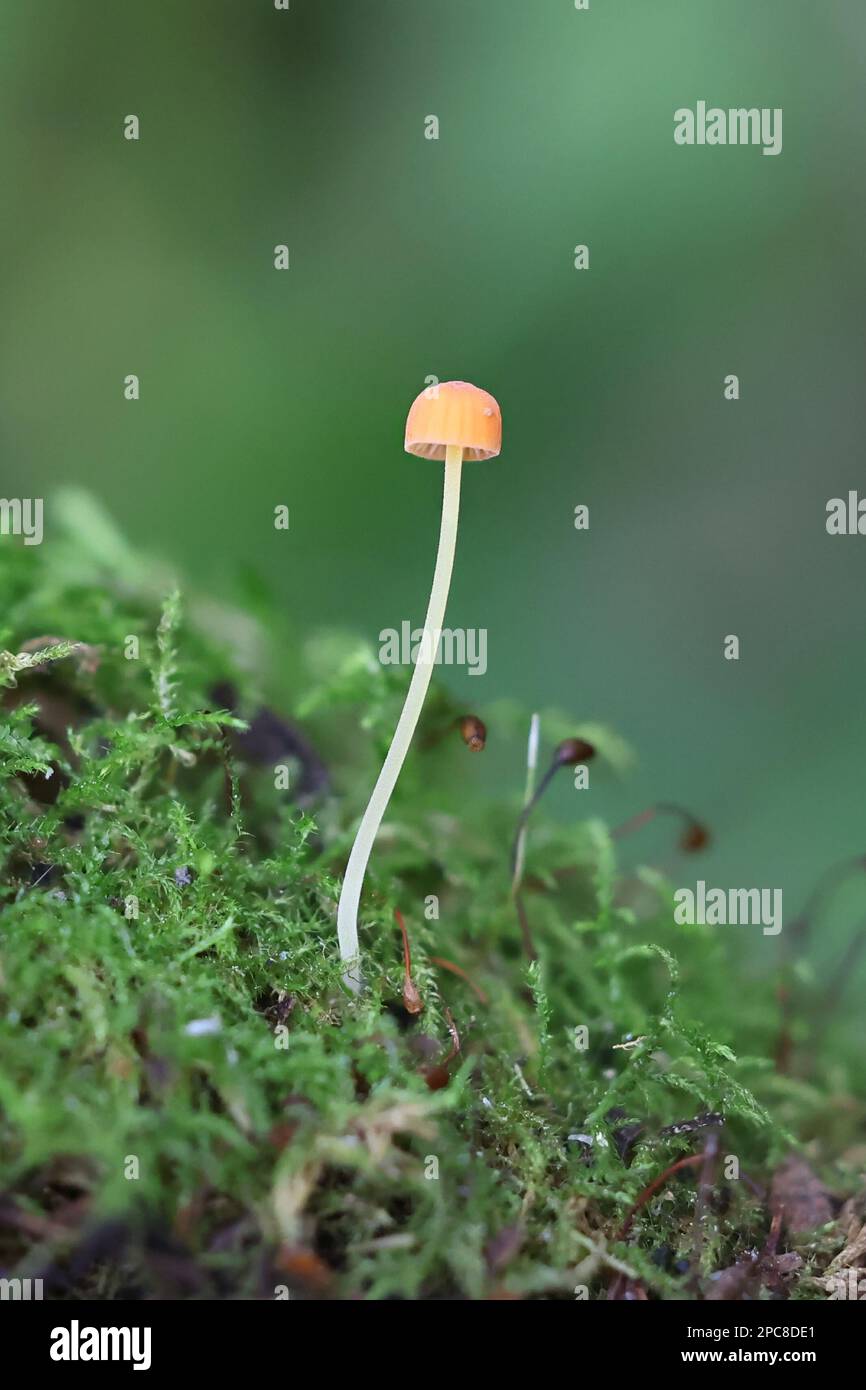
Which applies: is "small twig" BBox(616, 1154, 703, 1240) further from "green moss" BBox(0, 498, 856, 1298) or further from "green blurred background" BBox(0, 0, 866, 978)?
"green blurred background" BBox(0, 0, 866, 978)

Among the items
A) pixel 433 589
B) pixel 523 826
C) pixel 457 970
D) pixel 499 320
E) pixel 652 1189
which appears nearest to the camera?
pixel 652 1189

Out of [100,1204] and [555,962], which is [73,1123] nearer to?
[100,1204]

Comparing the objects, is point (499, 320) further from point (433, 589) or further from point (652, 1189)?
point (652, 1189)

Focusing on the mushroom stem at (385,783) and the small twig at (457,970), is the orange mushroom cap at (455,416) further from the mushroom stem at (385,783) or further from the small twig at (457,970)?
the small twig at (457,970)

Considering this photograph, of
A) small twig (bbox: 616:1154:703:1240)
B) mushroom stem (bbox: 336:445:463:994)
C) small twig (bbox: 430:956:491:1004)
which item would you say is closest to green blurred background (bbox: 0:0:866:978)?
small twig (bbox: 430:956:491:1004)

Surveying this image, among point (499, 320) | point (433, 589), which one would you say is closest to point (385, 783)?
point (433, 589)

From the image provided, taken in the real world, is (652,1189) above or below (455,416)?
below
